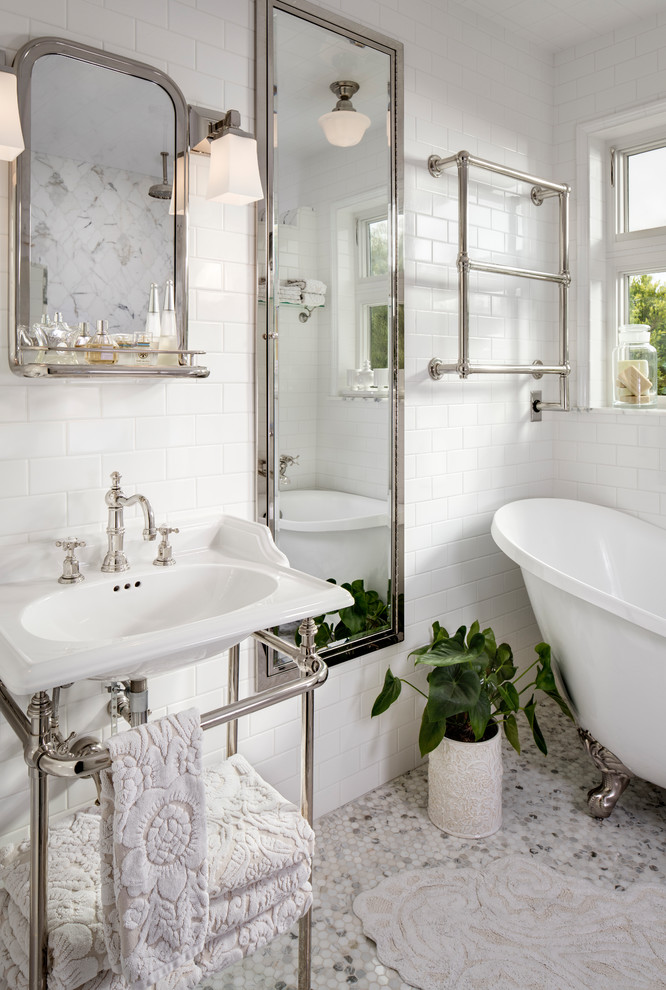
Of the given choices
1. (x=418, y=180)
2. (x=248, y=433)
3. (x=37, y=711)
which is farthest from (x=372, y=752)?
(x=418, y=180)

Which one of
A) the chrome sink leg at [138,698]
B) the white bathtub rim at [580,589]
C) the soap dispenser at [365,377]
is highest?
the soap dispenser at [365,377]

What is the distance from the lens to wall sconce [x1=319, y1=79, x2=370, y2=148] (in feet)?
6.87

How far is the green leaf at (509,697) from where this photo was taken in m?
2.21

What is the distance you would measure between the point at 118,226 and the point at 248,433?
0.62 metres

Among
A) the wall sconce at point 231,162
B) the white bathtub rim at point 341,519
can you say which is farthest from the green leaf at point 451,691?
the wall sconce at point 231,162

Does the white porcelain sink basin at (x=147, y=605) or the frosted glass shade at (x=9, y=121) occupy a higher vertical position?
the frosted glass shade at (x=9, y=121)

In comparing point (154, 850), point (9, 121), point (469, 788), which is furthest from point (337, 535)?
point (9, 121)

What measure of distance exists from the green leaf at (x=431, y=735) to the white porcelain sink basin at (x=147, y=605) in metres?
0.83

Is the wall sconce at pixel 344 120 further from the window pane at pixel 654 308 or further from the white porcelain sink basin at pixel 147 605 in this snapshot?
the window pane at pixel 654 308

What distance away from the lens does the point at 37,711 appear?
117cm

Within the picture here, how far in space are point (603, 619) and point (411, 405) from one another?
93cm

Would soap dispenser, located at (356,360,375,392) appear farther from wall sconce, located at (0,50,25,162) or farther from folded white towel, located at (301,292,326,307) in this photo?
wall sconce, located at (0,50,25,162)

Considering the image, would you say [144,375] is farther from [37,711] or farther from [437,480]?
[437,480]

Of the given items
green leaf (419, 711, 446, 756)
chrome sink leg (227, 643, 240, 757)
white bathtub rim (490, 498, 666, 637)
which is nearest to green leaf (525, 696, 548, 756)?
green leaf (419, 711, 446, 756)
